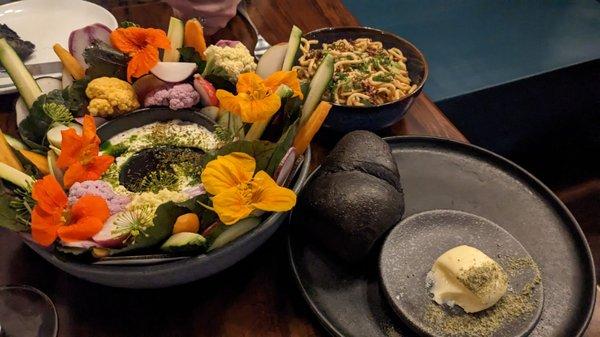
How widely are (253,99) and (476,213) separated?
51 cm

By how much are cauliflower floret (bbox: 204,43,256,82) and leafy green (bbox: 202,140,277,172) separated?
0.80ft

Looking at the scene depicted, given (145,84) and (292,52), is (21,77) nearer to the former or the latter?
(145,84)

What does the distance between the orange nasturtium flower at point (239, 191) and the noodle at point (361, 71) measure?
0.50 metres

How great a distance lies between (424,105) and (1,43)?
978 millimetres

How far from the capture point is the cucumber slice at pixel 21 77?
99 cm

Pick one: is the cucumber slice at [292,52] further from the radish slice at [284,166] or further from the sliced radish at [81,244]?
the sliced radish at [81,244]

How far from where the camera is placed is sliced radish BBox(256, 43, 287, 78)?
3.46 feet

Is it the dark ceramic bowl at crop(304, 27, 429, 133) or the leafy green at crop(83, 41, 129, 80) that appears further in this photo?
the dark ceramic bowl at crop(304, 27, 429, 133)

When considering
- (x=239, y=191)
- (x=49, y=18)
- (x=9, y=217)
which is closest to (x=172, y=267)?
(x=239, y=191)

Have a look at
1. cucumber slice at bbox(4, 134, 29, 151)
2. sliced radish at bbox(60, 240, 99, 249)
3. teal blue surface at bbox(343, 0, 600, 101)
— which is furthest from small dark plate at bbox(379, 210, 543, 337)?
teal blue surface at bbox(343, 0, 600, 101)

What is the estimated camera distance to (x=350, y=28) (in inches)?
56.0

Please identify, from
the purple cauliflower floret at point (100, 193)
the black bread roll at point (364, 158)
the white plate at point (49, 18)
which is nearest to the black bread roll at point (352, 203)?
the black bread roll at point (364, 158)

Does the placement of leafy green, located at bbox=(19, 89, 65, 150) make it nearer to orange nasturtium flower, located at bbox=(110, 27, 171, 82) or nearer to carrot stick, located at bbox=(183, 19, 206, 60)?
orange nasturtium flower, located at bbox=(110, 27, 171, 82)

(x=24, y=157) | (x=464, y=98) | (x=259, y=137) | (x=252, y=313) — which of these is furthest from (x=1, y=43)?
(x=464, y=98)
